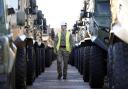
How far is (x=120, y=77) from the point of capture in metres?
7.82

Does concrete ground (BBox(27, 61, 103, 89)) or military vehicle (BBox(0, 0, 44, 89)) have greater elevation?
military vehicle (BBox(0, 0, 44, 89))

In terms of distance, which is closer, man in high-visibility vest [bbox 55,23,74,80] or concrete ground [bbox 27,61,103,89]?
concrete ground [bbox 27,61,103,89]

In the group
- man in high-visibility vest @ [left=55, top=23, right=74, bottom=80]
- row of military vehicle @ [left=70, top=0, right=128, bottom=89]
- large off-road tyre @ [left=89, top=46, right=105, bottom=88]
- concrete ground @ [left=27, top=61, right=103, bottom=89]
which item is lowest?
concrete ground @ [left=27, top=61, right=103, bottom=89]

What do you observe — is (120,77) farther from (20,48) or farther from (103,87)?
(103,87)

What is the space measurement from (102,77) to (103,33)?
1.02m

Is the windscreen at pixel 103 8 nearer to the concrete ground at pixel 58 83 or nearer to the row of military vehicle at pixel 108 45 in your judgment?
the row of military vehicle at pixel 108 45

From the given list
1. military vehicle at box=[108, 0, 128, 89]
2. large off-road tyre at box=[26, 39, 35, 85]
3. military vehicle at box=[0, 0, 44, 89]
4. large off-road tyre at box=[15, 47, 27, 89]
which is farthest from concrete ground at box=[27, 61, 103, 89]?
military vehicle at box=[108, 0, 128, 89]

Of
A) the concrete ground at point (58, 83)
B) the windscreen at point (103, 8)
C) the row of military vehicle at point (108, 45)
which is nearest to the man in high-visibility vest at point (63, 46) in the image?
the concrete ground at point (58, 83)

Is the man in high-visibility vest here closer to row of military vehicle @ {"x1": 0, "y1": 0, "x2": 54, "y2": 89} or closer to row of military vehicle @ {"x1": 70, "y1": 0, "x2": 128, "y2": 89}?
row of military vehicle @ {"x1": 70, "y1": 0, "x2": 128, "y2": 89}

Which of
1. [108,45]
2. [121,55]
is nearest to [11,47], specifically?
[121,55]

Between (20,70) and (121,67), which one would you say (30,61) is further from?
(121,67)

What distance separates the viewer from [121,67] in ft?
25.7

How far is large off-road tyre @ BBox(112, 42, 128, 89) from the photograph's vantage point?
7766 mm

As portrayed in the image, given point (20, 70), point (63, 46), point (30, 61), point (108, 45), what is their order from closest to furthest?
point (108, 45) → point (20, 70) → point (30, 61) → point (63, 46)
